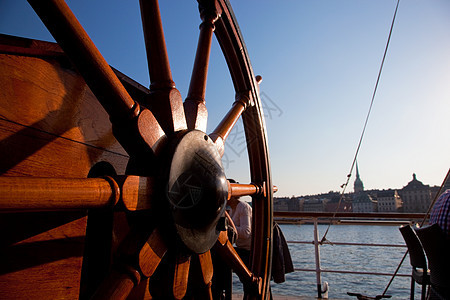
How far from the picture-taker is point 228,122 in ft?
3.73

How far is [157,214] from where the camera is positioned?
0.66 meters

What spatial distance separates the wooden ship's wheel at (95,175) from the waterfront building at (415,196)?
45.1 metres

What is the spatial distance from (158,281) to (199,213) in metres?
0.21

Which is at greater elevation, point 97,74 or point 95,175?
point 97,74

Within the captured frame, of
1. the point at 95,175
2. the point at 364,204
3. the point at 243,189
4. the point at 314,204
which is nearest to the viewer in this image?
the point at 95,175

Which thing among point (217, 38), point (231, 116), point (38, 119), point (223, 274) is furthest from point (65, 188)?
point (223, 274)

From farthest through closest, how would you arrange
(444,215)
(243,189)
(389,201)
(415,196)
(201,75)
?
(389,201), (415,196), (444,215), (243,189), (201,75)

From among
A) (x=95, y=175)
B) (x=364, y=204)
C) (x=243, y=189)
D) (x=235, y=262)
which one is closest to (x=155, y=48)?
(x=95, y=175)

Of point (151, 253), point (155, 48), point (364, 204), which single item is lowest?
point (364, 204)

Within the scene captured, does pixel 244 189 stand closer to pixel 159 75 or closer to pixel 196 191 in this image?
pixel 196 191

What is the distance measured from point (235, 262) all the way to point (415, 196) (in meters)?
48.0

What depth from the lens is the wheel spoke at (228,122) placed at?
1.01 m

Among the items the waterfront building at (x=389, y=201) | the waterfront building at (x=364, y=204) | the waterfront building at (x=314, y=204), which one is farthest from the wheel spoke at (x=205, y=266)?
the waterfront building at (x=364, y=204)

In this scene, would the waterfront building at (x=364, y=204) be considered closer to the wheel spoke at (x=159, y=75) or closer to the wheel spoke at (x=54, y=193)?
the wheel spoke at (x=159, y=75)
